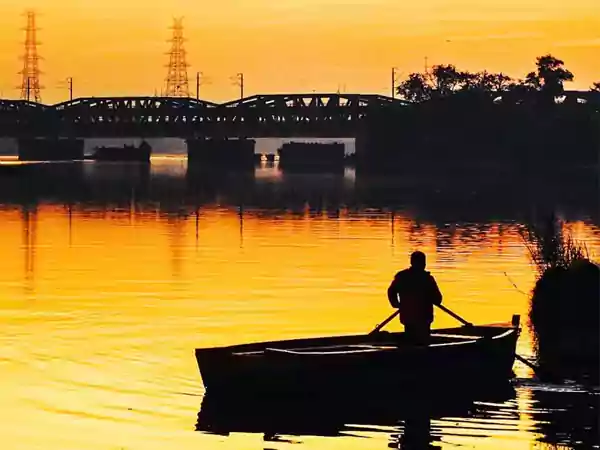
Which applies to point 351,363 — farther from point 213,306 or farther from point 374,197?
point 374,197

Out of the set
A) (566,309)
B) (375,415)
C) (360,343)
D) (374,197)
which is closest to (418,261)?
(360,343)

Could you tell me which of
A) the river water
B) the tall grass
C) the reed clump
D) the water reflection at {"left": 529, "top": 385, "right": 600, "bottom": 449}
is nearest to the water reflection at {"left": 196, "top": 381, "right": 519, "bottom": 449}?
the river water

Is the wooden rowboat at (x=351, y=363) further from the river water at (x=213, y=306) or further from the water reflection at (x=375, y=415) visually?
the river water at (x=213, y=306)

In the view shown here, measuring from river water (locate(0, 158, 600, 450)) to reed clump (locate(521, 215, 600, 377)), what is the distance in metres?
0.63

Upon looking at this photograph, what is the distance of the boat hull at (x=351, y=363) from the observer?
2764cm

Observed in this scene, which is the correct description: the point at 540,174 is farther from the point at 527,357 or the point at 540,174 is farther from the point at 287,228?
the point at 527,357

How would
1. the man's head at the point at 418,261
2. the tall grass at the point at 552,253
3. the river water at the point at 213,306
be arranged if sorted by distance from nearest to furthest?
1. the river water at the point at 213,306
2. the man's head at the point at 418,261
3. the tall grass at the point at 552,253

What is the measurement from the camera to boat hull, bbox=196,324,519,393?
90.7 ft

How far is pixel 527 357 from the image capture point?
33938mm

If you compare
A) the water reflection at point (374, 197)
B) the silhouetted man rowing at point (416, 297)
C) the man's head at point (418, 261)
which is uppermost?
the man's head at point (418, 261)

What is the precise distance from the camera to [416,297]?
2914 centimetres

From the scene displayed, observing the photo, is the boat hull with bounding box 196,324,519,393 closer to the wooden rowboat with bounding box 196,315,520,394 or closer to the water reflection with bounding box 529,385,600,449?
the wooden rowboat with bounding box 196,315,520,394

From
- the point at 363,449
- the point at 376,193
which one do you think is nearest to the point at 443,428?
the point at 363,449

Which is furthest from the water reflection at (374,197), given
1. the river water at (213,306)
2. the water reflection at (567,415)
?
the water reflection at (567,415)
